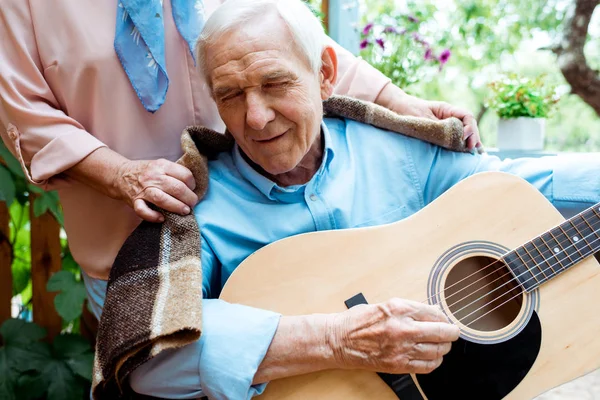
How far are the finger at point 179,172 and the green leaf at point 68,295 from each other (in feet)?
3.62

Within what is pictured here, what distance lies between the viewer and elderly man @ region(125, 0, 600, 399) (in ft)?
3.53

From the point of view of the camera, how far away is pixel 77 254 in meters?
1.48

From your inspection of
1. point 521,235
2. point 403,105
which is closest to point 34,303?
point 403,105

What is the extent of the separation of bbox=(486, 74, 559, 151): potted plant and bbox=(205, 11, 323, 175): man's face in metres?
1.60

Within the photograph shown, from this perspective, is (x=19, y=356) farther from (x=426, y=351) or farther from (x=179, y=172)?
(x=426, y=351)

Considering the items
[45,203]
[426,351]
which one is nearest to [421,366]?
[426,351]

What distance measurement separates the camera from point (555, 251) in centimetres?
121

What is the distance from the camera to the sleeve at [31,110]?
1.28 m

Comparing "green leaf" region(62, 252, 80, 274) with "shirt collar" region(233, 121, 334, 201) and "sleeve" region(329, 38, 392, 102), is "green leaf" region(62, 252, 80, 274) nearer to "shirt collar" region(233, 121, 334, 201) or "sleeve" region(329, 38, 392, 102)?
"shirt collar" region(233, 121, 334, 201)

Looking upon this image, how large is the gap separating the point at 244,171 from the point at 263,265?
0.95 ft

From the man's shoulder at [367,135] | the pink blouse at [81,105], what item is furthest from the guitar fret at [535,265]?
the pink blouse at [81,105]

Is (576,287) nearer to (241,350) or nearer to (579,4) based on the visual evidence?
(241,350)

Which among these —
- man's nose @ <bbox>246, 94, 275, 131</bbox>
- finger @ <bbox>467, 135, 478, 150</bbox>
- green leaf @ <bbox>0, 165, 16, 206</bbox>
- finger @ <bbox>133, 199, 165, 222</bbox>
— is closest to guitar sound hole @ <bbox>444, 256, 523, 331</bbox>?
finger @ <bbox>467, 135, 478, 150</bbox>

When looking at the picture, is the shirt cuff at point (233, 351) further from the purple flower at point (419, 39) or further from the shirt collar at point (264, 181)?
the purple flower at point (419, 39)
